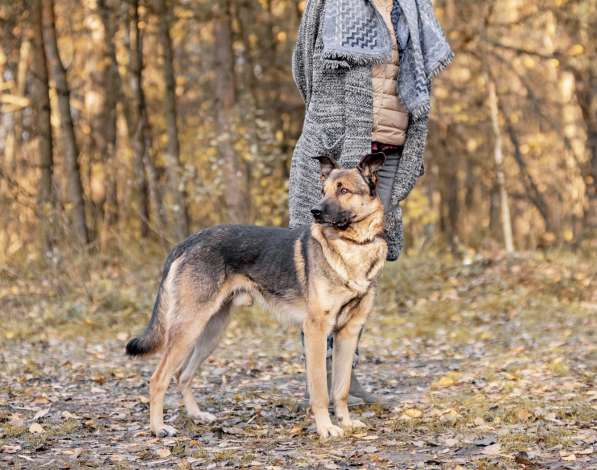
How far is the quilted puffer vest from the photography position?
5137mm

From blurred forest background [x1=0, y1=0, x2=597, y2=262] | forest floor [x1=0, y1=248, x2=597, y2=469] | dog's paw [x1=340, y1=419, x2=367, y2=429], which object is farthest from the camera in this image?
blurred forest background [x1=0, y1=0, x2=597, y2=262]

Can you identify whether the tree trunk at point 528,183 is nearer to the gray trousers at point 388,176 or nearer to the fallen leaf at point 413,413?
the gray trousers at point 388,176

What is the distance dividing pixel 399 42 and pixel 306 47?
0.57m

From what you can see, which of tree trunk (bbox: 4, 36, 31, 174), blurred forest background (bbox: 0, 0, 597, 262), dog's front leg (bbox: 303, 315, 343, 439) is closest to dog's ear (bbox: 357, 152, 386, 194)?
dog's front leg (bbox: 303, 315, 343, 439)

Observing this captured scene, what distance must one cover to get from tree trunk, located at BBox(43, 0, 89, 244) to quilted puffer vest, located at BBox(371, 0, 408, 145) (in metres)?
7.76

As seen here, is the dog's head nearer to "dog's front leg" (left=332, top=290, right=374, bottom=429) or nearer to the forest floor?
"dog's front leg" (left=332, top=290, right=374, bottom=429)

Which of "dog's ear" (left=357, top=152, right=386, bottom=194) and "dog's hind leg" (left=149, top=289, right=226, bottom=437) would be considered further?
"dog's hind leg" (left=149, top=289, right=226, bottom=437)

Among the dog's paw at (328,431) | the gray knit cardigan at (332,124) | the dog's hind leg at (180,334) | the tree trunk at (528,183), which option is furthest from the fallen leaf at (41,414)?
the tree trunk at (528,183)

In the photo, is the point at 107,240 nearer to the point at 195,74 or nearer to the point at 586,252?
the point at 586,252

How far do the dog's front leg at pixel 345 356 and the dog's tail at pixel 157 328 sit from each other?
1.06 metres

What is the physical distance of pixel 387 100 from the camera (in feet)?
17.0

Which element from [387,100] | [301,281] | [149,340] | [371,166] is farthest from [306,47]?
[149,340]

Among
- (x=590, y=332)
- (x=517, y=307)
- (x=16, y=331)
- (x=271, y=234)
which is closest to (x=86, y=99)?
(x=16, y=331)

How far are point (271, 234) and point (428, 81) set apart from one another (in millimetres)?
1308
